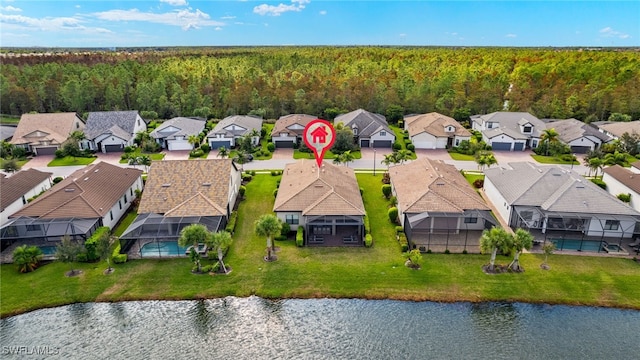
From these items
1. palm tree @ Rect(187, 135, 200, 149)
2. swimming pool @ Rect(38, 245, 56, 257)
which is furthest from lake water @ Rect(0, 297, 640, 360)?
palm tree @ Rect(187, 135, 200, 149)

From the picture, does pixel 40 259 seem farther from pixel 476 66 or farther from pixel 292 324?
pixel 476 66

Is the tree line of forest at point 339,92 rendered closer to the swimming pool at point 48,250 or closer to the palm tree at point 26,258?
the swimming pool at point 48,250

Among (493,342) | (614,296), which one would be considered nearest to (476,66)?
(614,296)

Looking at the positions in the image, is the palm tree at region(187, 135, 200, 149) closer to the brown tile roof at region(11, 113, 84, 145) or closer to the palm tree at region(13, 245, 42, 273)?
the brown tile roof at region(11, 113, 84, 145)

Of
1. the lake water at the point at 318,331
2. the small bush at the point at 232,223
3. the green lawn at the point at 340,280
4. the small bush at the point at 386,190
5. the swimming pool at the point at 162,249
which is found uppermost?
the small bush at the point at 386,190

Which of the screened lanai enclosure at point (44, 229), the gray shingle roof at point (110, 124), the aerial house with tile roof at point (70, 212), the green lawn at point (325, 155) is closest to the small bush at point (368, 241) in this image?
the aerial house with tile roof at point (70, 212)

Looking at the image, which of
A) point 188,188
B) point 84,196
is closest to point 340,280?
point 188,188
